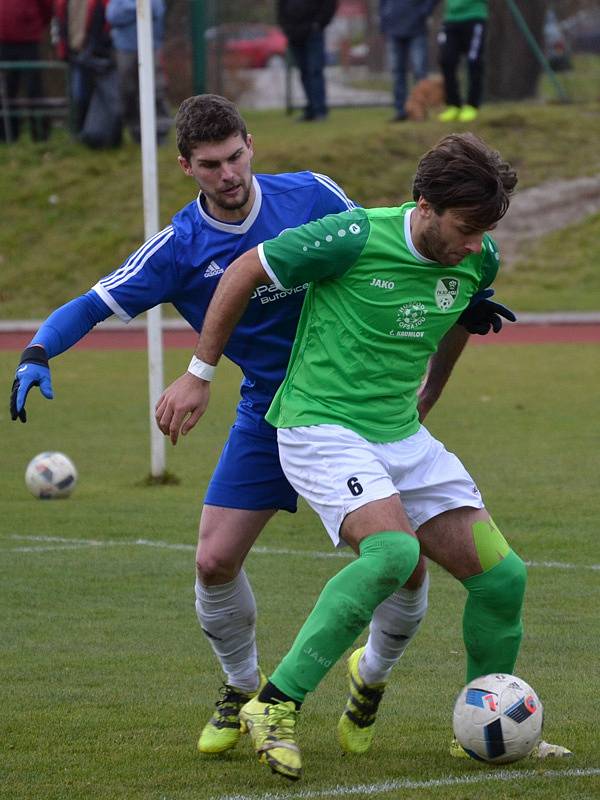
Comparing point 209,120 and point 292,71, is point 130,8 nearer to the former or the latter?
point 292,71

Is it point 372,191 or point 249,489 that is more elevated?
point 249,489

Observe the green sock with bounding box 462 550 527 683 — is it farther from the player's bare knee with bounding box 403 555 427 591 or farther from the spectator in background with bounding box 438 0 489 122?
the spectator in background with bounding box 438 0 489 122

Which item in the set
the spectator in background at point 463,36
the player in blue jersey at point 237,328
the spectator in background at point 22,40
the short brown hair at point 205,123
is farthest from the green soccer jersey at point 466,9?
the short brown hair at point 205,123

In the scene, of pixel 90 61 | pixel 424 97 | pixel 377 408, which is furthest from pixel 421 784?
pixel 424 97

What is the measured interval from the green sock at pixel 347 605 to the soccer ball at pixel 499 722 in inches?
21.2

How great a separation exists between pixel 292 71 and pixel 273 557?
18362 millimetres

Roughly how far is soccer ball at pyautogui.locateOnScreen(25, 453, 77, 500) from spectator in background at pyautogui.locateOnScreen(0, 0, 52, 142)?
12.4m

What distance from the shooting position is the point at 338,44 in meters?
24.6

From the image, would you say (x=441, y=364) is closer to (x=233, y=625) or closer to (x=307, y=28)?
(x=233, y=625)

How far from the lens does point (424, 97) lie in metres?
22.1

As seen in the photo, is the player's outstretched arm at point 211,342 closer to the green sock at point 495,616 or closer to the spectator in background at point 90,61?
the green sock at point 495,616

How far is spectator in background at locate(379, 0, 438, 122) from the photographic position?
20428 mm

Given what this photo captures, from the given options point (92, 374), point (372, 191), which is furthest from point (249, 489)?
point (372, 191)

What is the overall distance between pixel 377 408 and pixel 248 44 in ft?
70.1
